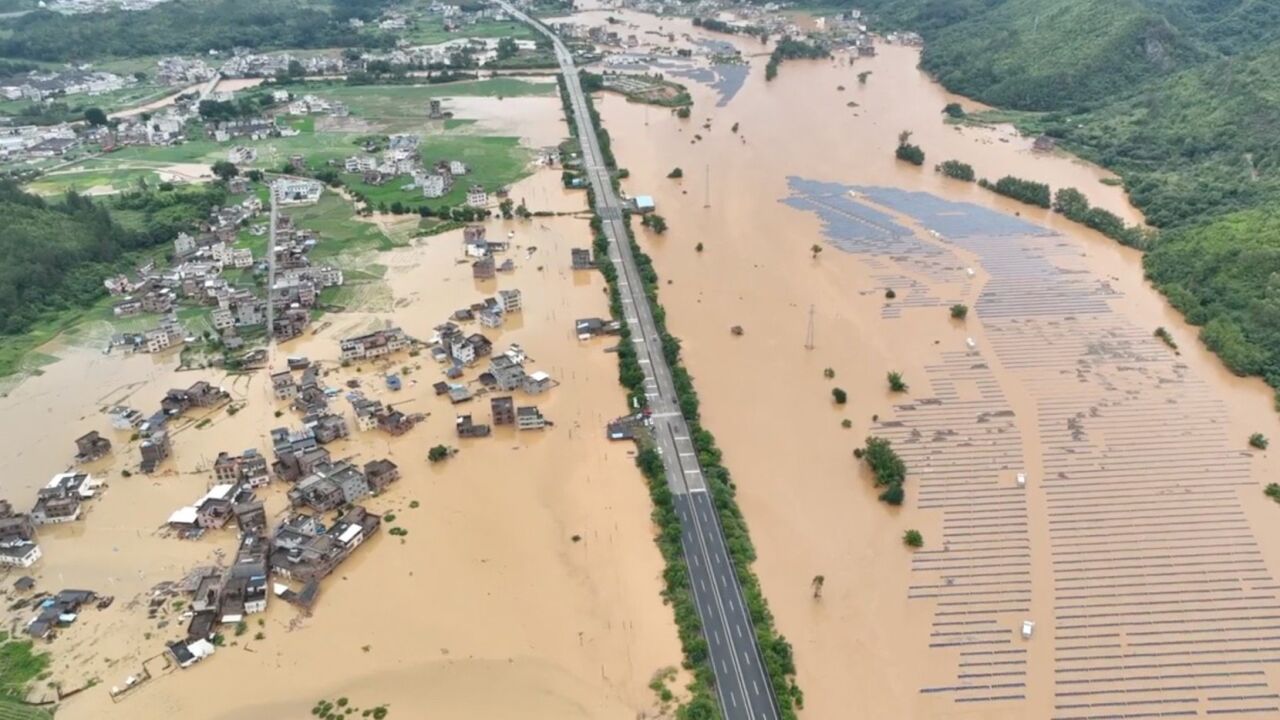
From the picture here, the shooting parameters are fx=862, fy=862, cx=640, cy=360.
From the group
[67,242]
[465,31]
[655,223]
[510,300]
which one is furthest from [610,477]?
[465,31]

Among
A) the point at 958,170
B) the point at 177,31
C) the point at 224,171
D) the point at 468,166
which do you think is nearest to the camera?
the point at 958,170

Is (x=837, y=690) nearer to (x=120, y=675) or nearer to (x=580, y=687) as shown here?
(x=580, y=687)

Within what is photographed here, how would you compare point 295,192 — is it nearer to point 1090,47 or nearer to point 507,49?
point 507,49

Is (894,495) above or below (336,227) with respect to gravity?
above

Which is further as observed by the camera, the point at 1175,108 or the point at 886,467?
the point at 1175,108

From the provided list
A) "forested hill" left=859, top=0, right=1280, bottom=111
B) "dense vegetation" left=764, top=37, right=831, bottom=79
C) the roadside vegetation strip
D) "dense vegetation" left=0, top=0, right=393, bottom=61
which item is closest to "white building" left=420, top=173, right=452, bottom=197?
the roadside vegetation strip

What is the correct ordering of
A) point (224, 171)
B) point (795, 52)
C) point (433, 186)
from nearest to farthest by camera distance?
point (433, 186)
point (224, 171)
point (795, 52)

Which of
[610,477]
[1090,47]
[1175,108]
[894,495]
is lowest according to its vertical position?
[610,477]
